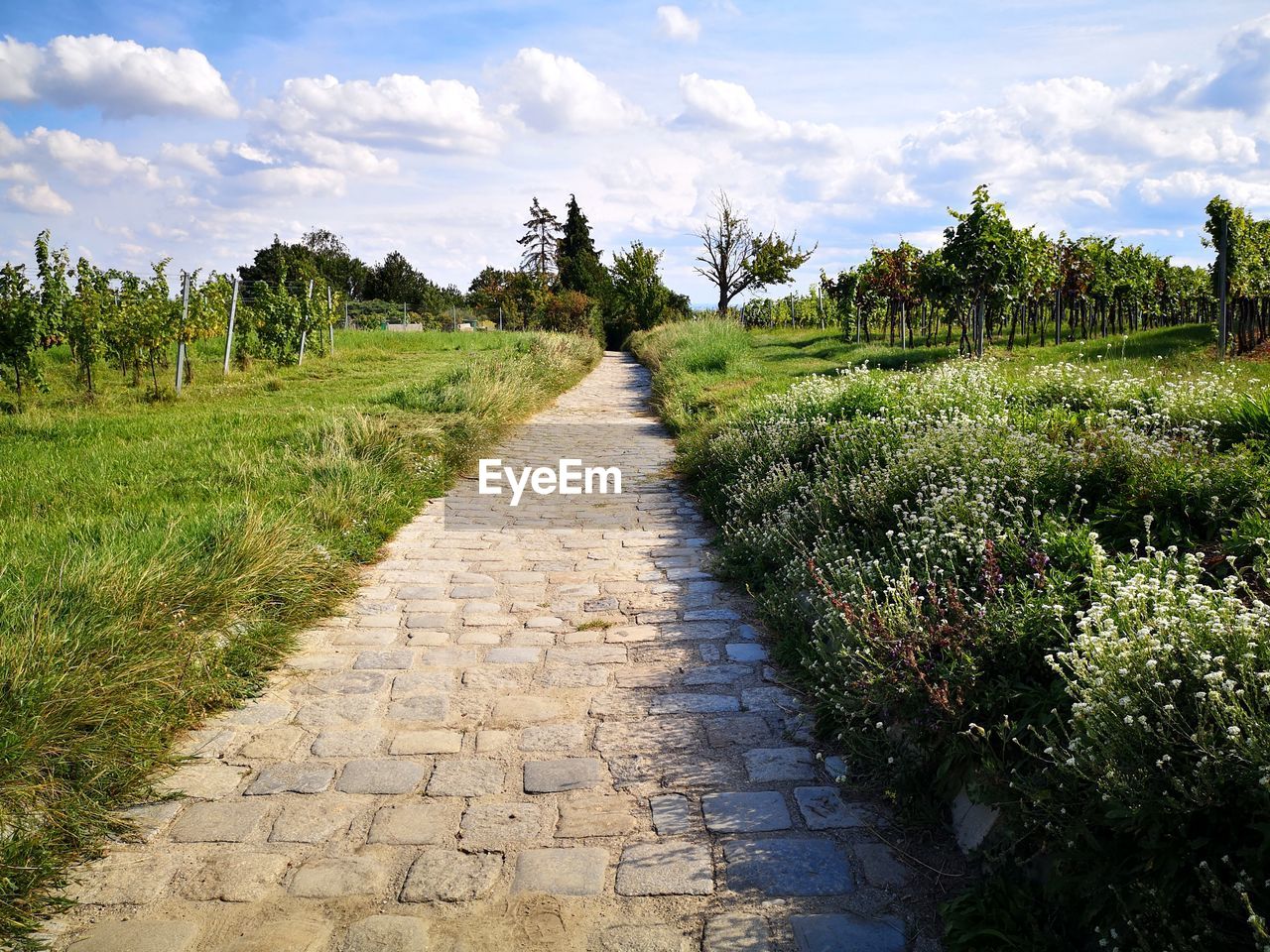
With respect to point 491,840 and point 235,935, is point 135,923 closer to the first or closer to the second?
point 235,935

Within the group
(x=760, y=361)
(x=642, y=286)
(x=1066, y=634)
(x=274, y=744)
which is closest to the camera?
(x=1066, y=634)

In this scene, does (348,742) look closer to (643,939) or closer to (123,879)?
(123,879)

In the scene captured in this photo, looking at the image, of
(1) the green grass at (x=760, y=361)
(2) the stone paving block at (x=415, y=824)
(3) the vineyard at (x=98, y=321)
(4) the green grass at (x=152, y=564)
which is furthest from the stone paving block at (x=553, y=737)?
(3) the vineyard at (x=98, y=321)

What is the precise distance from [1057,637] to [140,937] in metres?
2.98

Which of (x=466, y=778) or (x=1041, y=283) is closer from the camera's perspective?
(x=466, y=778)

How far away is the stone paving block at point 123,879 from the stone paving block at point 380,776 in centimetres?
62

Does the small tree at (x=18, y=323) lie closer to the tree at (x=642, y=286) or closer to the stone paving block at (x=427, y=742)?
the stone paving block at (x=427, y=742)

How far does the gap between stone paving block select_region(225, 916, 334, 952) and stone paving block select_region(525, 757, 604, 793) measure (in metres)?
0.89

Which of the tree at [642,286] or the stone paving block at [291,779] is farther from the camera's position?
the tree at [642,286]

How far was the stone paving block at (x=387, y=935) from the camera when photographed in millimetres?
2289

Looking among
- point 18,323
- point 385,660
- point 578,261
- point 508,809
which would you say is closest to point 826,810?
point 508,809

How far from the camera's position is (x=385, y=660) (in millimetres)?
4285

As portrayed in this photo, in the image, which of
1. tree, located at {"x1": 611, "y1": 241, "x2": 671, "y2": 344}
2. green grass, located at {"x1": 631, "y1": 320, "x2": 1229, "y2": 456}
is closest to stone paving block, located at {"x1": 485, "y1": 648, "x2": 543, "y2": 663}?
green grass, located at {"x1": 631, "y1": 320, "x2": 1229, "y2": 456}

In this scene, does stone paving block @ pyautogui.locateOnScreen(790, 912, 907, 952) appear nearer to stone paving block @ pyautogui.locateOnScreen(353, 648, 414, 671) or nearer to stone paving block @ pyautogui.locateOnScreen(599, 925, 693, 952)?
stone paving block @ pyautogui.locateOnScreen(599, 925, 693, 952)
